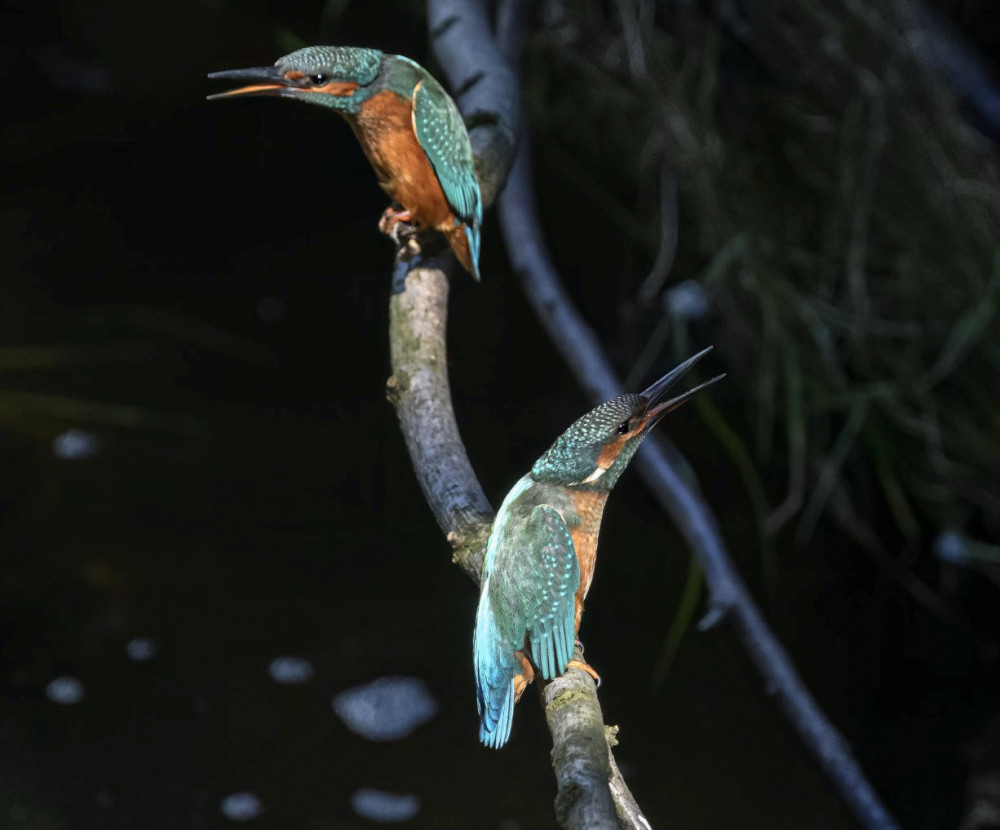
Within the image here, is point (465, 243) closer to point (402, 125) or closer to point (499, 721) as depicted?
point (402, 125)

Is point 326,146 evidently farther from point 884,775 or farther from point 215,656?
point 884,775

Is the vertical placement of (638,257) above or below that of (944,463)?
above

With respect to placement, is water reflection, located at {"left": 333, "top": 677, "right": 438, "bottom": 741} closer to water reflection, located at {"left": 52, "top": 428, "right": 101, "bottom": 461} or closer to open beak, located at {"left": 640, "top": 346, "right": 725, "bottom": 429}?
water reflection, located at {"left": 52, "top": 428, "right": 101, "bottom": 461}

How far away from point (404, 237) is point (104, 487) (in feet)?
2.51

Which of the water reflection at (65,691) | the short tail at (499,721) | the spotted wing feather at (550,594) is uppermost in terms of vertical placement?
the water reflection at (65,691)

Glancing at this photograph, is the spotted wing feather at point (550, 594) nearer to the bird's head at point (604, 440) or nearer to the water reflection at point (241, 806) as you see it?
the bird's head at point (604, 440)

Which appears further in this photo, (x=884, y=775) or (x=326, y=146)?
(x=326, y=146)

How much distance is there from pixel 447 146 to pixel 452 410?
0.30 m

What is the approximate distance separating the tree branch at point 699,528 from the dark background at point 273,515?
0.15 ft

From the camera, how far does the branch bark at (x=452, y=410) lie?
2.52 feet

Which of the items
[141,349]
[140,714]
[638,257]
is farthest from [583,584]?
[638,257]

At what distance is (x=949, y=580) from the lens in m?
2.03

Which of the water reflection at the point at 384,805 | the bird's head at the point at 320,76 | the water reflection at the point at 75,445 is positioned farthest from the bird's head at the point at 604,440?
the water reflection at the point at 75,445

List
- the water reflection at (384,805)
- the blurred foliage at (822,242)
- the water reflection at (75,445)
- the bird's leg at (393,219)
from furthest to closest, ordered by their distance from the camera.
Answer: the blurred foliage at (822,242)
the water reflection at (75,445)
the water reflection at (384,805)
the bird's leg at (393,219)
